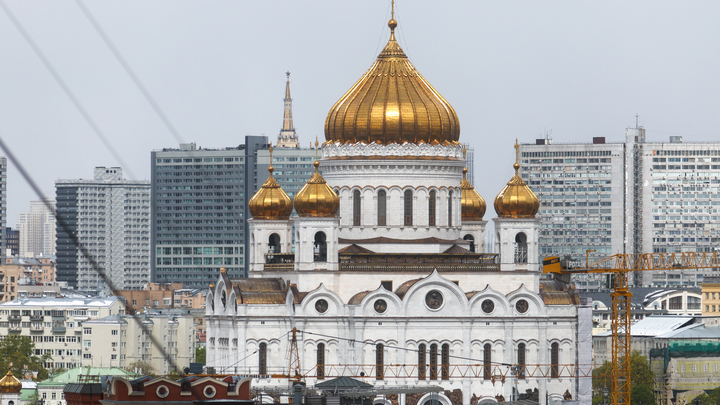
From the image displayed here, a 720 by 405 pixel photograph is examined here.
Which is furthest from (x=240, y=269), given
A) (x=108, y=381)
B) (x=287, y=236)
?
(x=108, y=381)

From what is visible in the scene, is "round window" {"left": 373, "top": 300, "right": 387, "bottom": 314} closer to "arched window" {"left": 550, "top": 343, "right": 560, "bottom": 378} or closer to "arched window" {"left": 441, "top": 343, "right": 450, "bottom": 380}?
"arched window" {"left": 441, "top": 343, "right": 450, "bottom": 380}

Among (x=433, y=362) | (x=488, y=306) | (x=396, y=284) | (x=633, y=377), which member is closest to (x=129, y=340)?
(x=633, y=377)

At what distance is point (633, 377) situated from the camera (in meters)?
118

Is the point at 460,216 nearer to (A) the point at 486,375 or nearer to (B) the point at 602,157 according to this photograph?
(A) the point at 486,375

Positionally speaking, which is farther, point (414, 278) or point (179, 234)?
point (179, 234)

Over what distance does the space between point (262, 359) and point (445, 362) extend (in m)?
7.80

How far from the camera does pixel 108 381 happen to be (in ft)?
217

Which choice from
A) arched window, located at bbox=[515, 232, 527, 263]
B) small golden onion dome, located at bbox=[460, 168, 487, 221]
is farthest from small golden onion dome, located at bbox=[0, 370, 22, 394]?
arched window, located at bbox=[515, 232, 527, 263]

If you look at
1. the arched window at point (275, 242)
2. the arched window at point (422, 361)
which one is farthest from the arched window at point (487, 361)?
the arched window at point (275, 242)

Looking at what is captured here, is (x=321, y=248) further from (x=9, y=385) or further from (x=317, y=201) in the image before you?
(x=9, y=385)

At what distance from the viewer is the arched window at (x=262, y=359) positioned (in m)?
89.9

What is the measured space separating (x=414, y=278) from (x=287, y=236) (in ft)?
24.7

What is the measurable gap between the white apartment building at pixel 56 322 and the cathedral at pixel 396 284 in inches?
1643

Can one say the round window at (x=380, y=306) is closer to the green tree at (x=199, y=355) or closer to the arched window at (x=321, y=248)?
the arched window at (x=321, y=248)
